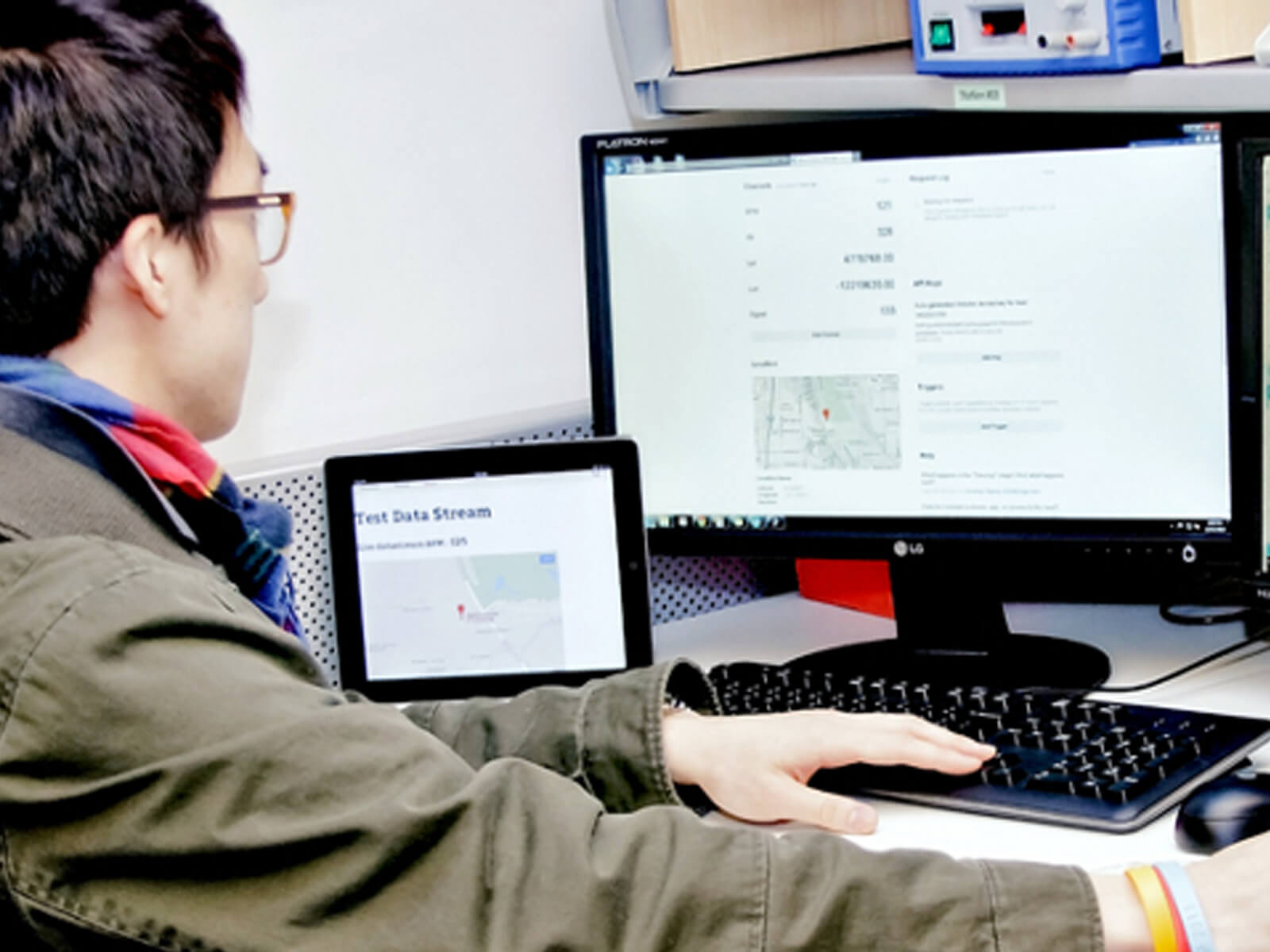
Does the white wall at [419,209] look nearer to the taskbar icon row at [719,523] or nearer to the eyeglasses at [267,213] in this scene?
the taskbar icon row at [719,523]

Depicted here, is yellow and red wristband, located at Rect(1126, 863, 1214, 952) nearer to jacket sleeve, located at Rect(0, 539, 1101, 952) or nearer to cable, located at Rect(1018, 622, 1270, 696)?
jacket sleeve, located at Rect(0, 539, 1101, 952)

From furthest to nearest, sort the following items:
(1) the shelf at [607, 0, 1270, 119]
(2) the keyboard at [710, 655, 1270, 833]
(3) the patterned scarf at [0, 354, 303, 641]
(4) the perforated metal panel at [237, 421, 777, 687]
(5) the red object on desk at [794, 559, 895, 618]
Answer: (5) the red object on desk at [794, 559, 895, 618] < (4) the perforated metal panel at [237, 421, 777, 687] < (1) the shelf at [607, 0, 1270, 119] < (2) the keyboard at [710, 655, 1270, 833] < (3) the patterned scarf at [0, 354, 303, 641]

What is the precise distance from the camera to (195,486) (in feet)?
3.22

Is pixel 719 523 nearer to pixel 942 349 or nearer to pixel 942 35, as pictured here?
pixel 942 349

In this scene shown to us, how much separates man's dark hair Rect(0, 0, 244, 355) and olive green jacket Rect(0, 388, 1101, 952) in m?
0.16

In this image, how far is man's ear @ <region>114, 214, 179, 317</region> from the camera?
0.97 meters

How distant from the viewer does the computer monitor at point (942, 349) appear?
4.07 ft

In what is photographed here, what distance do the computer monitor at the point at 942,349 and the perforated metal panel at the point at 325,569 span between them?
0.13m

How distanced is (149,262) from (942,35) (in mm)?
629

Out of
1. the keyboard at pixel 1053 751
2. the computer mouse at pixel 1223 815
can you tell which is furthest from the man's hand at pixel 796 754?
the computer mouse at pixel 1223 815

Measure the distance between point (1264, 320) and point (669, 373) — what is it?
48 centimetres

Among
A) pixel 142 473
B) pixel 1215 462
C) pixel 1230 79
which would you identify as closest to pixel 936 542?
pixel 1215 462

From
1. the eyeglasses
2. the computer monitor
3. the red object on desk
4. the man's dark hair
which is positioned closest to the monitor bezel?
the computer monitor

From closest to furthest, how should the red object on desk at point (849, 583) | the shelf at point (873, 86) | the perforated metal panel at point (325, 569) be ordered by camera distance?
the shelf at point (873, 86) → the perforated metal panel at point (325, 569) → the red object on desk at point (849, 583)
